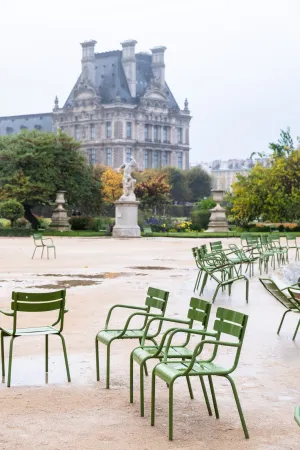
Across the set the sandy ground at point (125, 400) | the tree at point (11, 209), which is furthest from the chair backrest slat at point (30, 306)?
the tree at point (11, 209)

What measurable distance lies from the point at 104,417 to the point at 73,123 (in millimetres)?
113586

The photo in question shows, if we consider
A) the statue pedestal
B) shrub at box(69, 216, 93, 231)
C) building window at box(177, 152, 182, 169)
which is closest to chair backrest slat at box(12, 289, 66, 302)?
the statue pedestal

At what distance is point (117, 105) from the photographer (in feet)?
375

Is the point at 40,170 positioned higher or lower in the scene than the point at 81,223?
higher

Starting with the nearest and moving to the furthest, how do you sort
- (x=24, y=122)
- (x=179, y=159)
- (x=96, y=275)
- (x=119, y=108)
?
1. (x=96, y=275)
2. (x=119, y=108)
3. (x=24, y=122)
4. (x=179, y=159)

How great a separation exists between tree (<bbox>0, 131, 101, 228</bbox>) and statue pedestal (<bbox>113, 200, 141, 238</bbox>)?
1052cm

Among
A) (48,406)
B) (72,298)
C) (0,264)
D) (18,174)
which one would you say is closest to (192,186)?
(18,174)

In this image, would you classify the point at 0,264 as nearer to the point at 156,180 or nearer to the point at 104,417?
the point at 104,417

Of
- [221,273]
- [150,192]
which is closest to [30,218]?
[150,192]

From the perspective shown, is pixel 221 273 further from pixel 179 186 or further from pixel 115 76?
pixel 115 76

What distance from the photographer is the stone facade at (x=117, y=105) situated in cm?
11431

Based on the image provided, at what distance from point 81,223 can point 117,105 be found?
6716 cm

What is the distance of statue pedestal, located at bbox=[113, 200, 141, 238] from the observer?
40938 mm

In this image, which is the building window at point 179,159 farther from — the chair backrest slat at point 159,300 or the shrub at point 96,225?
the chair backrest slat at point 159,300
